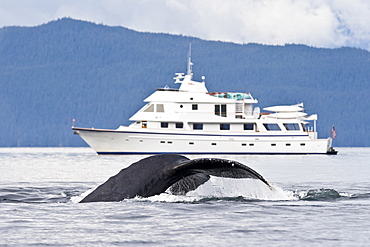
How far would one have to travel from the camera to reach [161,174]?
1041 centimetres

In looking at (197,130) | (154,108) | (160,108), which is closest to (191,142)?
(197,130)

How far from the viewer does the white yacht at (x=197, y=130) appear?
206 ft

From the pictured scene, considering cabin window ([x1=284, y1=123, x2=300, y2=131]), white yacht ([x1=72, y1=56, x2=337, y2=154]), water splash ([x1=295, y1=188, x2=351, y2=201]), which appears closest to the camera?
water splash ([x1=295, y1=188, x2=351, y2=201])

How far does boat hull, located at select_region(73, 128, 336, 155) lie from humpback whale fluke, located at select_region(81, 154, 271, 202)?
169 feet

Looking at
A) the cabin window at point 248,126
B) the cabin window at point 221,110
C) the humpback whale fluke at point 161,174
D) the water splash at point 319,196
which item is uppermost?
the cabin window at point 221,110

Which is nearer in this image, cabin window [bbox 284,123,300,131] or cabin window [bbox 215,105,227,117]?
cabin window [bbox 215,105,227,117]

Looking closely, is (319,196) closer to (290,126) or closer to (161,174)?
(161,174)

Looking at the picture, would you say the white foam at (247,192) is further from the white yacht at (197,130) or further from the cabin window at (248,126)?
the cabin window at (248,126)

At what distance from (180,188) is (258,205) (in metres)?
1.39

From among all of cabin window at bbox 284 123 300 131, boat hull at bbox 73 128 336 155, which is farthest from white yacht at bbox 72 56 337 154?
cabin window at bbox 284 123 300 131

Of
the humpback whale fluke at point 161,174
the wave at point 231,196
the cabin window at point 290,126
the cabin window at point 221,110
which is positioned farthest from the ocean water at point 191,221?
the cabin window at point 290,126

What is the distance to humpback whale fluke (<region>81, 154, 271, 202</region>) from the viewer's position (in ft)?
33.0

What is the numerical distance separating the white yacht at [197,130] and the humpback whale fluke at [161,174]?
5123 centimetres

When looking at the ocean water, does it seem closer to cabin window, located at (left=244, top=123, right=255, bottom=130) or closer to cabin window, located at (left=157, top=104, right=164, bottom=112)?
cabin window, located at (left=157, top=104, right=164, bottom=112)
